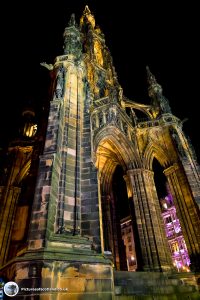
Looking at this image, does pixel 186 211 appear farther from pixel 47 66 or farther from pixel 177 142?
pixel 47 66

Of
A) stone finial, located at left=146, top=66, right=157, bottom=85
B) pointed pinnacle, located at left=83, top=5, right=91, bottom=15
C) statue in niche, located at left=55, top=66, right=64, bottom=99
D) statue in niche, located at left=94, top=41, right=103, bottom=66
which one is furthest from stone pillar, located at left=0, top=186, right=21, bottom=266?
pointed pinnacle, located at left=83, top=5, right=91, bottom=15

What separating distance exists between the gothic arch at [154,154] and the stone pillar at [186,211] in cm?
101

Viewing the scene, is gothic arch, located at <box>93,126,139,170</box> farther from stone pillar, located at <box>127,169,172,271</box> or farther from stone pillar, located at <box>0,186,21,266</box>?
stone pillar, located at <box>0,186,21,266</box>

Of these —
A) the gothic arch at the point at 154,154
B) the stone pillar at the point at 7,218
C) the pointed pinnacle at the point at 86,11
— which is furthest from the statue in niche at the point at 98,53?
Answer: the stone pillar at the point at 7,218

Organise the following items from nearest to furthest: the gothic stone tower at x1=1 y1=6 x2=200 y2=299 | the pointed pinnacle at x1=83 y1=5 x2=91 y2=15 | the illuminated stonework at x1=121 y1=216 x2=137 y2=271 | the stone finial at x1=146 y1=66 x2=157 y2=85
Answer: the gothic stone tower at x1=1 y1=6 x2=200 y2=299, the stone finial at x1=146 y1=66 x2=157 y2=85, the pointed pinnacle at x1=83 y1=5 x2=91 y2=15, the illuminated stonework at x1=121 y1=216 x2=137 y2=271

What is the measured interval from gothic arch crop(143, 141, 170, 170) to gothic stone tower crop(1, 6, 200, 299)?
78 millimetres

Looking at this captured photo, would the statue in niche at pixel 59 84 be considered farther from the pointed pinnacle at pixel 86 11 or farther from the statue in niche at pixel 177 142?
the pointed pinnacle at pixel 86 11

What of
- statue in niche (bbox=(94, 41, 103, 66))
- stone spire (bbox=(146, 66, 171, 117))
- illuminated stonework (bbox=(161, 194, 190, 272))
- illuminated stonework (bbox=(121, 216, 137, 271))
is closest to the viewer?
stone spire (bbox=(146, 66, 171, 117))

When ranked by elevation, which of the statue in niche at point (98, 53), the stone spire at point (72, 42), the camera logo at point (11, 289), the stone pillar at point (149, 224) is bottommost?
the camera logo at point (11, 289)

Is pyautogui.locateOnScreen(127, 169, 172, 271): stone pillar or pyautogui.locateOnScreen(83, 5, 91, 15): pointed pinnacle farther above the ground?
pyautogui.locateOnScreen(83, 5, 91, 15): pointed pinnacle

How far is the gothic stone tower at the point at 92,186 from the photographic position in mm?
5348

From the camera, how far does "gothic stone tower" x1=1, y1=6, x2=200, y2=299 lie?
5.35m

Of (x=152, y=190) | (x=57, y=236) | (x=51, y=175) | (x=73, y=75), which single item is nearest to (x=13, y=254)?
(x=57, y=236)

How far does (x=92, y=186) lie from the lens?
7520mm
